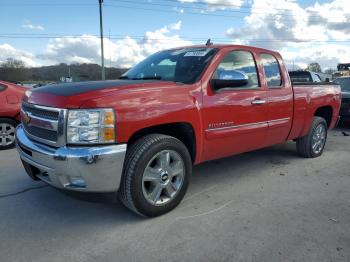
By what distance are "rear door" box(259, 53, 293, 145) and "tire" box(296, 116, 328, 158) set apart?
33.8 inches

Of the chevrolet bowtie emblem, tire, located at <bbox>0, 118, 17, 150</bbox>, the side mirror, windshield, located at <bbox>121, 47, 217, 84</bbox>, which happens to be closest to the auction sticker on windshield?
windshield, located at <bbox>121, 47, 217, 84</bbox>

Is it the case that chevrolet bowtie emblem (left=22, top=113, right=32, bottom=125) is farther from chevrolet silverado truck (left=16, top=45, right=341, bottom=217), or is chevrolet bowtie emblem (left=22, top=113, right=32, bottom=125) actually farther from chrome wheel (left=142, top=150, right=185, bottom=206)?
chrome wheel (left=142, top=150, right=185, bottom=206)

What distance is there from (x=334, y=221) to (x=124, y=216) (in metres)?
2.14

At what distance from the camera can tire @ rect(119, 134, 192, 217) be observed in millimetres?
3336

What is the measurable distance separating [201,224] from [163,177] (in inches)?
23.9

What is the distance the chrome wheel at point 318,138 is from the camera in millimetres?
6208

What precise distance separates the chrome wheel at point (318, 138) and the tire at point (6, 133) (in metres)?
5.84

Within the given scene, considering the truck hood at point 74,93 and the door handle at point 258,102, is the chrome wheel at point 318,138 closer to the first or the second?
the door handle at point 258,102

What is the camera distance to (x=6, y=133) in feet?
23.3

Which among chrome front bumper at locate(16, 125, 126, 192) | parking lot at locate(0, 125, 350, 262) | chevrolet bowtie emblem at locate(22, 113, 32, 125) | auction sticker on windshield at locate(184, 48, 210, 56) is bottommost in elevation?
parking lot at locate(0, 125, 350, 262)

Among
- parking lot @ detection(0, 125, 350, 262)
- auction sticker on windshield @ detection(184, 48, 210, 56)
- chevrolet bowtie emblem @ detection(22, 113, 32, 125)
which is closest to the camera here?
parking lot @ detection(0, 125, 350, 262)

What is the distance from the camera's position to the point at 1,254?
115 inches

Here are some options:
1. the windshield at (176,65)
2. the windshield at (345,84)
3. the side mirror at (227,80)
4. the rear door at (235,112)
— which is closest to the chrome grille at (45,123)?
the windshield at (176,65)

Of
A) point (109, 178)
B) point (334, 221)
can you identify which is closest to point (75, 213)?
point (109, 178)
